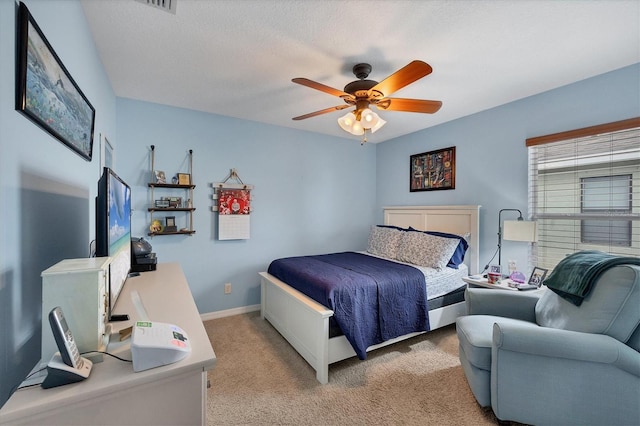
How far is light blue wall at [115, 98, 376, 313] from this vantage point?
2973 millimetres

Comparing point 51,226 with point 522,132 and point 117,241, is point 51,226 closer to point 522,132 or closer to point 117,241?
point 117,241

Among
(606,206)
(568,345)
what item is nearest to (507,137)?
(606,206)

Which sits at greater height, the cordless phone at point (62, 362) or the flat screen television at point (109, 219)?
the flat screen television at point (109, 219)

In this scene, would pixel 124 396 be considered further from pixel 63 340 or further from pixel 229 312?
pixel 229 312

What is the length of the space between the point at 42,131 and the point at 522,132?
12.1 feet

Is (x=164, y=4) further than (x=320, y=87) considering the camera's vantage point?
No

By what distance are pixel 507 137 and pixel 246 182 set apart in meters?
3.05

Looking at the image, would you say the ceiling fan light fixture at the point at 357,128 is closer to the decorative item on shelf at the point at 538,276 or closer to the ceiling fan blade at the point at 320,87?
the ceiling fan blade at the point at 320,87

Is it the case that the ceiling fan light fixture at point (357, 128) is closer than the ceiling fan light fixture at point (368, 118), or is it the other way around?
the ceiling fan light fixture at point (368, 118)

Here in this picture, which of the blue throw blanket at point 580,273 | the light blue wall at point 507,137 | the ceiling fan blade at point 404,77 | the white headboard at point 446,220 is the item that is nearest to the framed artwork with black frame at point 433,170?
the light blue wall at point 507,137

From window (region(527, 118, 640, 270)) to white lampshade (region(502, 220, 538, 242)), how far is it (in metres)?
0.40

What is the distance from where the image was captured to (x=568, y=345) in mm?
1492

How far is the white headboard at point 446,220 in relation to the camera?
10.4ft

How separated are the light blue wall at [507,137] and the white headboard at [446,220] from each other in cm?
10
